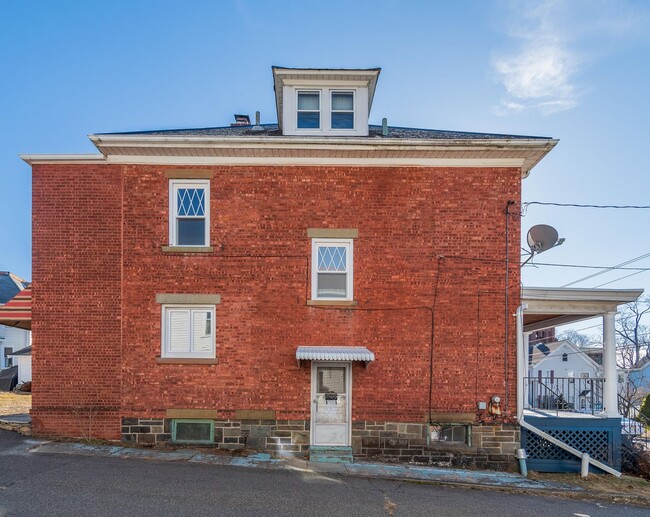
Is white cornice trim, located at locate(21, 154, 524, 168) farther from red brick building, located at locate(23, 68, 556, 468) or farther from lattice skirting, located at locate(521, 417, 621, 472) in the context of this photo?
lattice skirting, located at locate(521, 417, 621, 472)

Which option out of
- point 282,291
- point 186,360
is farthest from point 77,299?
point 282,291

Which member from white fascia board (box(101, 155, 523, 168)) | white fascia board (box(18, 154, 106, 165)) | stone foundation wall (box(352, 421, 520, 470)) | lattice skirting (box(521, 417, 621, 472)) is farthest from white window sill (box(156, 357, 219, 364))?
lattice skirting (box(521, 417, 621, 472))

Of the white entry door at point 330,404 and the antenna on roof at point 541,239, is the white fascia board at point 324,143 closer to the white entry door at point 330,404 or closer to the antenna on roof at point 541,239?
the antenna on roof at point 541,239

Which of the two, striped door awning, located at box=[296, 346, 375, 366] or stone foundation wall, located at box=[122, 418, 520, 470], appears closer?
striped door awning, located at box=[296, 346, 375, 366]

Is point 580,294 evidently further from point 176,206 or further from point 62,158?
point 62,158

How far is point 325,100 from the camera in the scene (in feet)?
36.2

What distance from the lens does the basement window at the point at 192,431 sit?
987 cm

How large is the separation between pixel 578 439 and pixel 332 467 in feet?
18.7

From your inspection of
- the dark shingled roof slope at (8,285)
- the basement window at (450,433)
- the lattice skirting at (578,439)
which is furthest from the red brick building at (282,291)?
the dark shingled roof slope at (8,285)

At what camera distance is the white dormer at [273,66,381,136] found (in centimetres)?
1090

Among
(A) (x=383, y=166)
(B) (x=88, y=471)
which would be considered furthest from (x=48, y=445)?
(A) (x=383, y=166)

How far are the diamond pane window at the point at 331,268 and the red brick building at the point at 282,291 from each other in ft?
0.12

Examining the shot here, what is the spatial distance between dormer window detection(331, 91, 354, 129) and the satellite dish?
5.14 meters

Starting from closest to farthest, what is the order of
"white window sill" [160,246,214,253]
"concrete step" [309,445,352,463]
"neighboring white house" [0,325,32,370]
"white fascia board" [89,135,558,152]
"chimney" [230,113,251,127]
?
"concrete step" [309,445,352,463], "white fascia board" [89,135,558,152], "white window sill" [160,246,214,253], "chimney" [230,113,251,127], "neighboring white house" [0,325,32,370]
